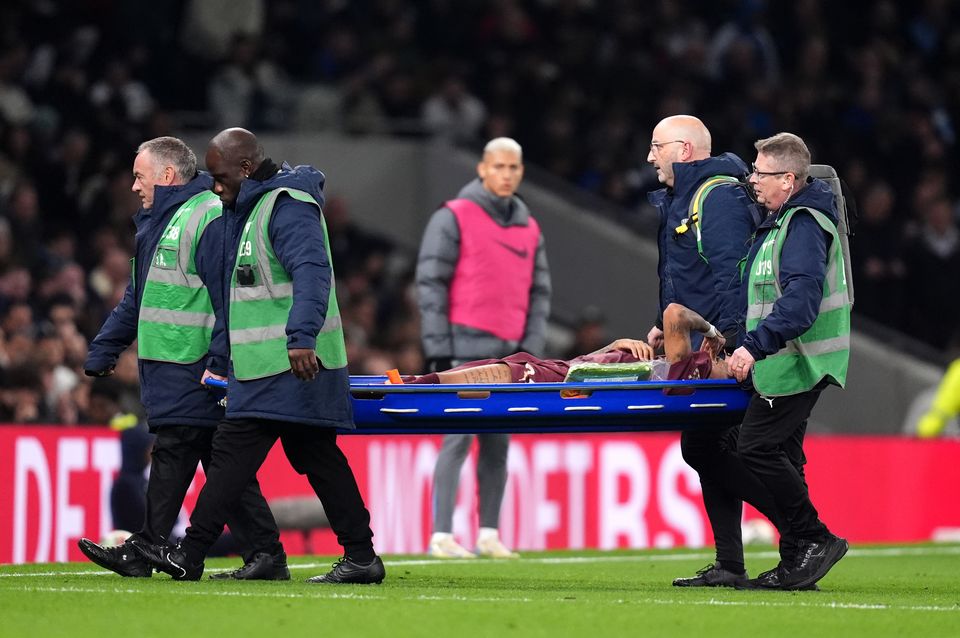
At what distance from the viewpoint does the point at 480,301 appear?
11438mm

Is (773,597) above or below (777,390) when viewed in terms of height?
below

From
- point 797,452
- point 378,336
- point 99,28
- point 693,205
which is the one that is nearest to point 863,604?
point 797,452

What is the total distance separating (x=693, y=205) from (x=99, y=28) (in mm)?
11369

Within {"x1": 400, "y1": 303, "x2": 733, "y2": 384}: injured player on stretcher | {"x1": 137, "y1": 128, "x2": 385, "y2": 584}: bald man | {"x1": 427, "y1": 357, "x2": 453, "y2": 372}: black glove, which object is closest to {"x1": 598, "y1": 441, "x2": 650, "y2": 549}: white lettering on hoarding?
{"x1": 427, "y1": 357, "x2": 453, "y2": 372}: black glove

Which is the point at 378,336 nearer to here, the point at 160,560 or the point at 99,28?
the point at 99,28

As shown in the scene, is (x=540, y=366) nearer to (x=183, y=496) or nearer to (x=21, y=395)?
(x=183, y=496)

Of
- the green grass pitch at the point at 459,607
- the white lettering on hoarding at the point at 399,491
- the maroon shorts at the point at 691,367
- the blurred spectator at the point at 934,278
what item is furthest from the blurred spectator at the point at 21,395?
the blurred spectator at the point at 934,278

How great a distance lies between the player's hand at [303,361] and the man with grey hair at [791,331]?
5.89 feet

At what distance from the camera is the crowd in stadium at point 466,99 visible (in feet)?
53.9

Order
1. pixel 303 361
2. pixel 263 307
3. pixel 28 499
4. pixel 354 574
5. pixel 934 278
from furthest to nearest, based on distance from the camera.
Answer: pixel 934 278 < pixel 28 499 < pixel 354 574 < pixel 263 307 < pixel 303 361

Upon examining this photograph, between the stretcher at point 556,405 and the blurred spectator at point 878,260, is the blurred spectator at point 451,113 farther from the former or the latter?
the stretcher at point 556,405

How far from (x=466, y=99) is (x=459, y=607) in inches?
514

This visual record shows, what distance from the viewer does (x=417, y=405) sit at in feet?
28.5

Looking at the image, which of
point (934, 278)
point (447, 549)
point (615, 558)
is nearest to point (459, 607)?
point (447, 549)
